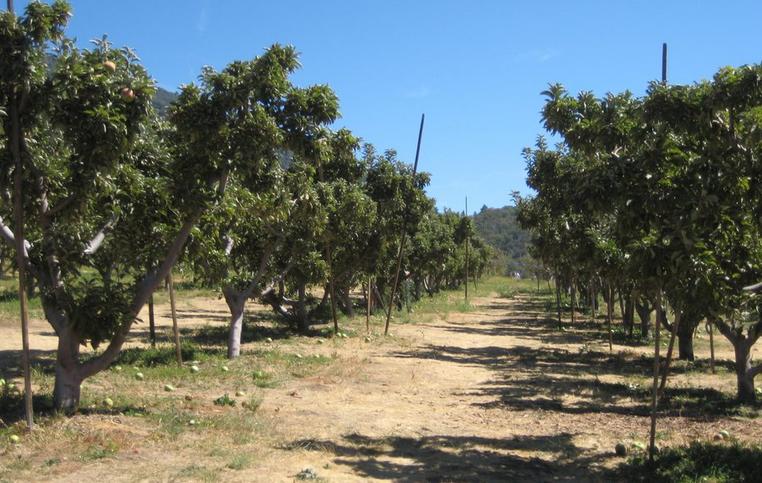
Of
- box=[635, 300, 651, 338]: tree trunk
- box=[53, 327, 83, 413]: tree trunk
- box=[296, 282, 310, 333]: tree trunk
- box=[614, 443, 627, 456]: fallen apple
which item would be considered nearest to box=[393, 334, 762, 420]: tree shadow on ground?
box=[614, 443, 627, 456]: fallen apple

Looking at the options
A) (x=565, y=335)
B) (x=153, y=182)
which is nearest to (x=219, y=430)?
(x=153, y=182)

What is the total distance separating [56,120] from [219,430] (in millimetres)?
4126

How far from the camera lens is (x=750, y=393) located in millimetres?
11391

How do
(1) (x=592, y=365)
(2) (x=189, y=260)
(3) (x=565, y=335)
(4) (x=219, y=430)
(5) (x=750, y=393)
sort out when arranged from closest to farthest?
1. (4) (x=219, y=430)
2. (2) (x=189, y=260)
3. (5) (x=750, y=393)
4. (1) (x=592, y=365)
5. (3) (x=565, y=335)

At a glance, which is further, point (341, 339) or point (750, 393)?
point (341, 339)

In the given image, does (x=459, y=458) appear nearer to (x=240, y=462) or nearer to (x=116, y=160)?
(x=240, y=462)

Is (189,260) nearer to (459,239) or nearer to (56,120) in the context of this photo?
(56,120)

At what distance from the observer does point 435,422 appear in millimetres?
9969

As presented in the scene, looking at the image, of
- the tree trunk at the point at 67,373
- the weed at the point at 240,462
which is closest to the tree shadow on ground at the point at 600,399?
the weed at the point at 240,462

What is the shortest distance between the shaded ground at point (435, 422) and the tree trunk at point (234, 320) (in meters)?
1.35

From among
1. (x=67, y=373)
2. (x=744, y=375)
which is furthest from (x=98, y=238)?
(x=744, y=375)

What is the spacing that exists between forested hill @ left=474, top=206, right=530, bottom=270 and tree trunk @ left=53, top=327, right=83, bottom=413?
121 metres

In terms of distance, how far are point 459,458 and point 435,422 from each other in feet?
6.45

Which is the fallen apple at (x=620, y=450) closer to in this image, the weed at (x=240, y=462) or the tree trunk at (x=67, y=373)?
the weed at (x=240, y=462)
